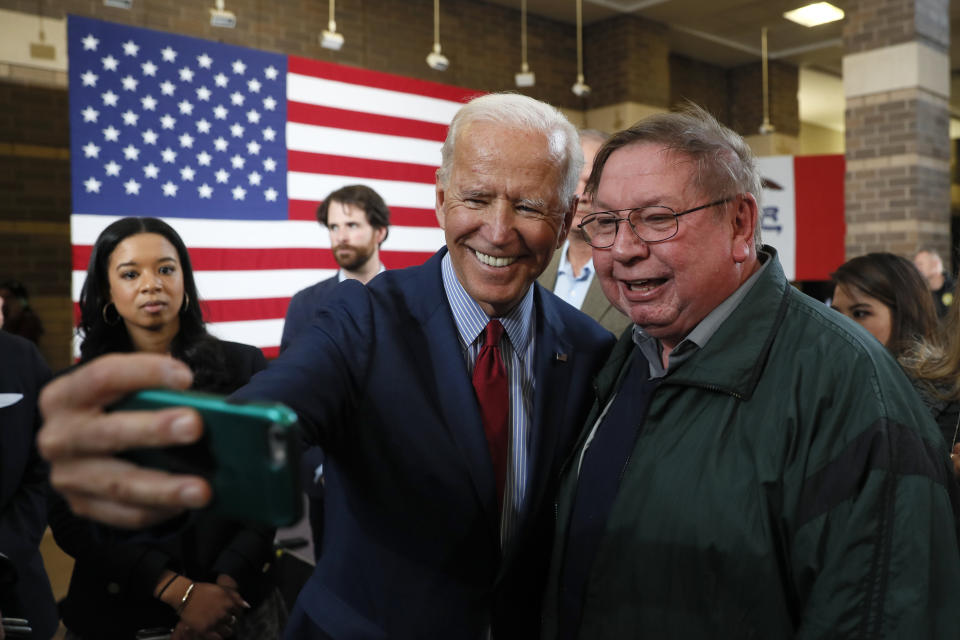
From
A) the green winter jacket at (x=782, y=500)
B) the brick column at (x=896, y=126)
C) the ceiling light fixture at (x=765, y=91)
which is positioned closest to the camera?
the green winter jacket at (x=782, y=500)

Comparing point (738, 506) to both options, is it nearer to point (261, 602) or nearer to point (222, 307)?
point (261, 602)

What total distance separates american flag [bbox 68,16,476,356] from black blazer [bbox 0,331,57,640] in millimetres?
2623

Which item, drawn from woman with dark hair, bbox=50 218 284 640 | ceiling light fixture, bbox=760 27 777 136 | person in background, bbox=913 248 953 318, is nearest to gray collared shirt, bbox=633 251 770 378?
woman with dark hair, bbox=50 218 284 640

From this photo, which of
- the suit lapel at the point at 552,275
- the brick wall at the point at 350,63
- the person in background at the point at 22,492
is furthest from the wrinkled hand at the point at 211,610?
the brick wall at the point at 350,63

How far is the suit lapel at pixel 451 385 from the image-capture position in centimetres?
127

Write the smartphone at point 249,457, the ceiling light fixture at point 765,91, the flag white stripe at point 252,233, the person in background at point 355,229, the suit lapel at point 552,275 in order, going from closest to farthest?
the smartphone at point 249,457 < the suit lapel at point 552,275 < the person in background at point 355,229 < the flag white stripe at point 252,233 < the ceiling light fixture at point 765,91

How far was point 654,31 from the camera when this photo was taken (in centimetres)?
1027

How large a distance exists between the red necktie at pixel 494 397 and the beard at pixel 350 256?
264cm

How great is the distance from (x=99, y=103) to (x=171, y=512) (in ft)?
16.9

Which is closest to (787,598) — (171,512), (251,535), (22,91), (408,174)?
(171,512)

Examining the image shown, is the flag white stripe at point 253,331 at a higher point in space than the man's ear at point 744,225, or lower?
lower

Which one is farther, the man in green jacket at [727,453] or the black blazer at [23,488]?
the black blazer at [23,488]

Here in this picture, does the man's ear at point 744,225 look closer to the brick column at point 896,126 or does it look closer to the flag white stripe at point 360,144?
the flag white stripe at point 360,144

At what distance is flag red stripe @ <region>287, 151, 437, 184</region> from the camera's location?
19.4ft
